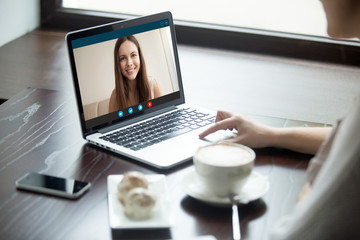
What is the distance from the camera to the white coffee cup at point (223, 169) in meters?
0.95

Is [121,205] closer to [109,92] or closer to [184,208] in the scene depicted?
[184,208]

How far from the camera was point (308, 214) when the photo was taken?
0.81 metres

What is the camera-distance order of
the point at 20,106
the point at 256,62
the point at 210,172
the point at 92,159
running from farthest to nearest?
1. the point at 256,62
2. the point at 20,106
3. the point at 92,159
4. the point at 210,172

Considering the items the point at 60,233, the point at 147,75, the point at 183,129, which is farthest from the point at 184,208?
the point at 147,75

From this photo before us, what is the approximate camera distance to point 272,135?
1.22 meters

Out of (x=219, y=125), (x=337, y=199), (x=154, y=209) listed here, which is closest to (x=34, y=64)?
(x=219, y=125)

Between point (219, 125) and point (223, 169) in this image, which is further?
point (219, 125)

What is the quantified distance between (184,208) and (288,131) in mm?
357

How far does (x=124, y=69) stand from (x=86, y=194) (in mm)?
371

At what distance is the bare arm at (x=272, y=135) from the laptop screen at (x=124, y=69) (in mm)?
196

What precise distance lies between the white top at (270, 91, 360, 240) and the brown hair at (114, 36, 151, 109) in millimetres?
578

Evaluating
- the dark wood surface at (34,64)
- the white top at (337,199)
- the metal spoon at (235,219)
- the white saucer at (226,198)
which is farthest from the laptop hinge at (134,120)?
the dark wood surface at (34,64)

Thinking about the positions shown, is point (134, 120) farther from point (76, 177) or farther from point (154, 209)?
point (154, 209)

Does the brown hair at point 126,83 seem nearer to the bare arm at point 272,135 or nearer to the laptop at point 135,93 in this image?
the laptop at point 135,93
